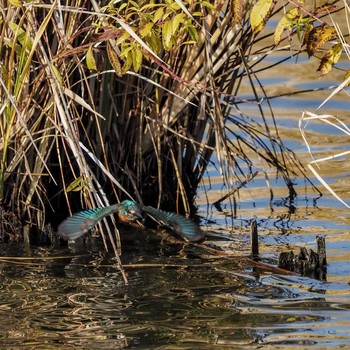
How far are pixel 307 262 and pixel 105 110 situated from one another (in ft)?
4.89

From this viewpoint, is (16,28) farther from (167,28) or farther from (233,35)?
A: (233,35)

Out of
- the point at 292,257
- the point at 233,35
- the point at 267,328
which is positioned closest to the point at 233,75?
the point at 233,35

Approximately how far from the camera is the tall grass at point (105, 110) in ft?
18.1

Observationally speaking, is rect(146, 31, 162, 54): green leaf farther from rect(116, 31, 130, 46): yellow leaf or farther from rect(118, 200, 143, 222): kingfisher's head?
rect(118, 200, 143, 222): kingfisher's head

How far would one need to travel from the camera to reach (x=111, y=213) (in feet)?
17.4

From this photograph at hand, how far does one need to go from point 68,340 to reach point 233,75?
2334 millimetres

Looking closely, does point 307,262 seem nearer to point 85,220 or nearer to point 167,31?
point 85,220

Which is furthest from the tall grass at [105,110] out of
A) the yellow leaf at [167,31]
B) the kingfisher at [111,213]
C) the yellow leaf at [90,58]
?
Answer: the yellow leaf at [167,31]

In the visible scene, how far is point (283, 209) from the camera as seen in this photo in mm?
6984

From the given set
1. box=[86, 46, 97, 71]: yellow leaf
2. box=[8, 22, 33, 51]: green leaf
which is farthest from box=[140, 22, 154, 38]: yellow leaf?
box=[8, 22, 33, 51]: green leaf

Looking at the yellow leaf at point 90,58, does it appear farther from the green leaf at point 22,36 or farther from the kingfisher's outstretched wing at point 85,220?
the kingfisher's outstretched wing at point 85,220

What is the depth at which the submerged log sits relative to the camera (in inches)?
214

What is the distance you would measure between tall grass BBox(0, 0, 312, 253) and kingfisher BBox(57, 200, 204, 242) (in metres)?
0.11

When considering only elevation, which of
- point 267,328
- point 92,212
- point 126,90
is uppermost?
point 126,90
